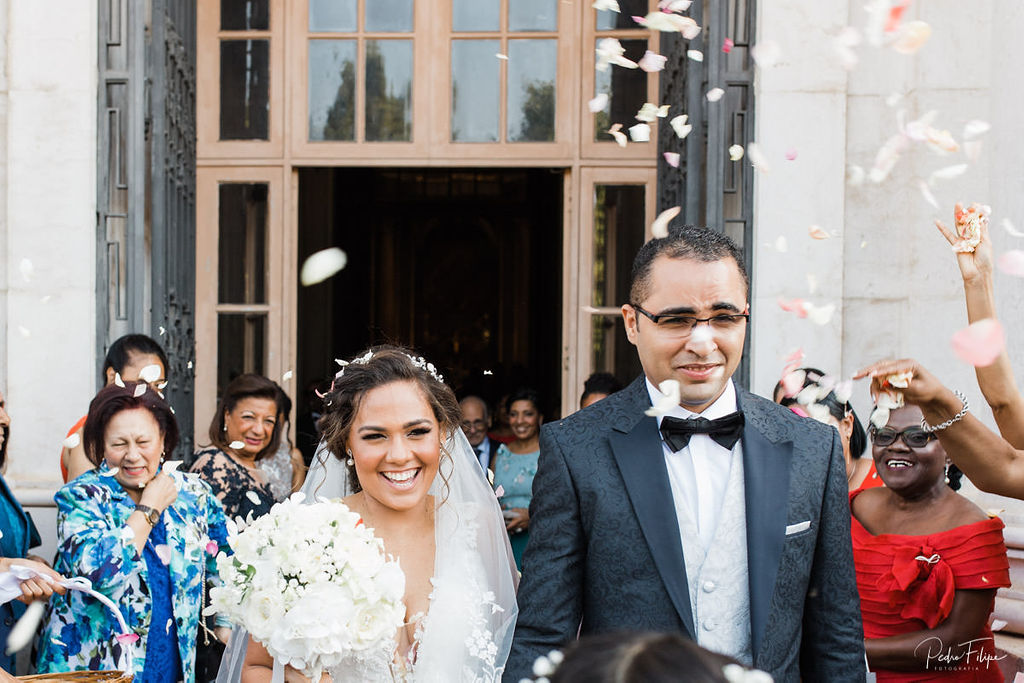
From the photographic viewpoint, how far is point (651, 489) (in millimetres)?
2613

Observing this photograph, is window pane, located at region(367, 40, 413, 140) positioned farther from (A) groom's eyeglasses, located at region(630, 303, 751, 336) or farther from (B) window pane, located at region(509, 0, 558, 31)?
(A) groom's eyeglasses, located at region(630, 303, 751, 336)

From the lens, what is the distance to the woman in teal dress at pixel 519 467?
20.5 ft

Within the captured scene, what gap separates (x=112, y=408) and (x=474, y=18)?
4.23 metres

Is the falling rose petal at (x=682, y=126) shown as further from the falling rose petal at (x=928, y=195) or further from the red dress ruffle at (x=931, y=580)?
the red dress ruffle at (x=931, y=580)

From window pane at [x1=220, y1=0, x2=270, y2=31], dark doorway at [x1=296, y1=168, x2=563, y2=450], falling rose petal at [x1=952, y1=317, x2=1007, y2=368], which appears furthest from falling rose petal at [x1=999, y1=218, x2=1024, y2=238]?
dark doorway at [x1=296, y1=168, x2=563, y2=450]

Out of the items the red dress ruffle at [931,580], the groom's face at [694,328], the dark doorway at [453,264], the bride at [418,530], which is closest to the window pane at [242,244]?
the bride at [418,530]

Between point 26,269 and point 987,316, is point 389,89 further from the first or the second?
point 987,316

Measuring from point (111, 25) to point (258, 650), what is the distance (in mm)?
A: 4384

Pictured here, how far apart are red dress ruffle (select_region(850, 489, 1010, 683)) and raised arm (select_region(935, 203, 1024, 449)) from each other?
2.42 feet

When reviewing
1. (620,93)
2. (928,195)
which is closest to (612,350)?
(620,93)

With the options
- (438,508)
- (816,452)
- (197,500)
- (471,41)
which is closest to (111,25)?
(471,41)

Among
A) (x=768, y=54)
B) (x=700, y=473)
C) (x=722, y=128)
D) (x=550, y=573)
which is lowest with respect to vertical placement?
(x=550, y=573)

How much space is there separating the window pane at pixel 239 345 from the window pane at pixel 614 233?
2303 millimetres

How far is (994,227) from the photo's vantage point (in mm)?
4938
